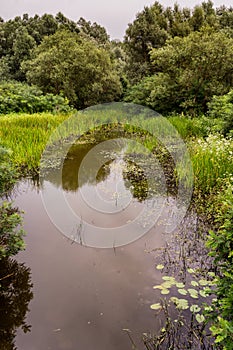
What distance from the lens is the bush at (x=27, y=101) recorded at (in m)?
9.04

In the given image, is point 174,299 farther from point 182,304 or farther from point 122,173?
point 122,173

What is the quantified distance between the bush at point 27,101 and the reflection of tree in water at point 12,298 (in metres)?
7.18

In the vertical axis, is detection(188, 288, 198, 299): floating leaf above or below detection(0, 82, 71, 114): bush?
below

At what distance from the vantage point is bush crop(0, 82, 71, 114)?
9.04m

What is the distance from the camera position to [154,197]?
4.14 meters

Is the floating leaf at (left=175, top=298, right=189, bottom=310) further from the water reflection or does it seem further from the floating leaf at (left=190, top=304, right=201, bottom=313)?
the water reflection

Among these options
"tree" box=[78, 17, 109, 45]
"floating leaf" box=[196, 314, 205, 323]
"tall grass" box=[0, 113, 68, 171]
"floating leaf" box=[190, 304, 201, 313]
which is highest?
"tree" box=[78, 17, 109, 45]

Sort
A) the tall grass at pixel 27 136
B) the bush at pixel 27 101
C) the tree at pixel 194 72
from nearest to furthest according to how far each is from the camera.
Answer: the tall grass at pixel 27 136
the tree at pixel 194 72
the bush at pixel 27 101

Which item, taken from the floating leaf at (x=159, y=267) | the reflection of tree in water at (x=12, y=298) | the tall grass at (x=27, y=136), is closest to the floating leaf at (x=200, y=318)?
the floating leaf at (x=159, y=267)

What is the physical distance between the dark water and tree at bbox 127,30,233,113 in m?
6.42

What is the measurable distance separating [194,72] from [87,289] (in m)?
7.88

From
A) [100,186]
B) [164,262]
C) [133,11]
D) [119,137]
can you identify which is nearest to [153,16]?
[133,11]

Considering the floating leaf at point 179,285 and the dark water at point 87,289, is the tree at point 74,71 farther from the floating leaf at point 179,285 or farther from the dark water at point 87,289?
the floating leaf at point 179,285

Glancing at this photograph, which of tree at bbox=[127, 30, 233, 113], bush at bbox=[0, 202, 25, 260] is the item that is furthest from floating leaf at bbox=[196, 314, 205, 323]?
tree at bbox=[127, 30, 233, 113]
